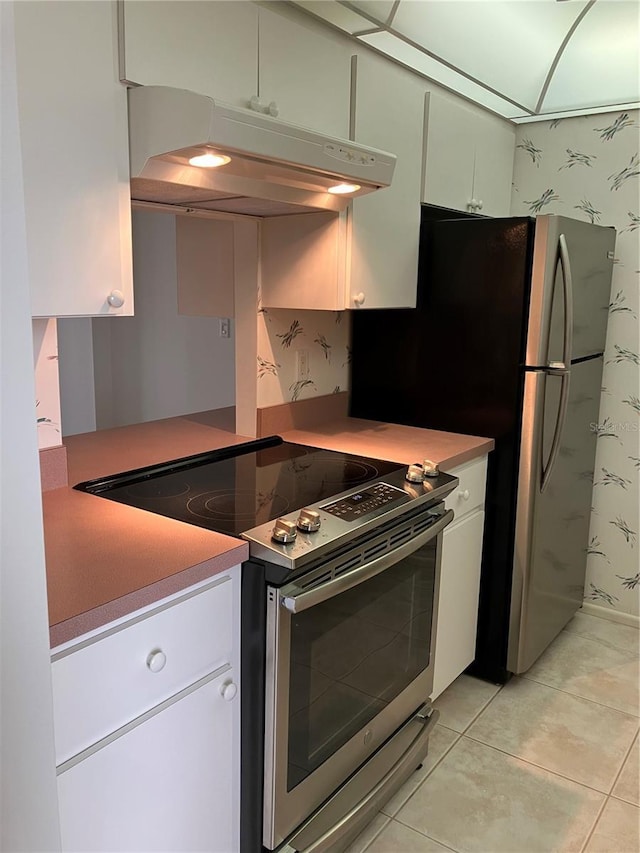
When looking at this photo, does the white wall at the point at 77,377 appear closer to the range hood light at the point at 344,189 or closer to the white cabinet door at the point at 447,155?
the white cabinet door at the point at 447,155

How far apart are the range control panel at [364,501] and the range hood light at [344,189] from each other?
0.81 m

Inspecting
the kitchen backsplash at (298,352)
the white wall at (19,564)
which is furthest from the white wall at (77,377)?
the white wall at (19,564)

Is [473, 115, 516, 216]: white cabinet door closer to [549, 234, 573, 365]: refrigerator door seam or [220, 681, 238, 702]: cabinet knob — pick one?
[549, 234, 573, 365]: refrigerator door seam

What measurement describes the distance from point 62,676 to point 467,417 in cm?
174

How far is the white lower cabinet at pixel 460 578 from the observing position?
7.56 ft

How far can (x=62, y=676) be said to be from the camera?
114 cm

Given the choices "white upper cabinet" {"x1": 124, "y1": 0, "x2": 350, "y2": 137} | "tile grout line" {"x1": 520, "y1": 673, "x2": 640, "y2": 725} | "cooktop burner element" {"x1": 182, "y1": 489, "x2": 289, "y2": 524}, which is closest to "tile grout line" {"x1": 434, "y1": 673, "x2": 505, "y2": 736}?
"tile grout line" {"x1": 520, "y1": 673, "x2": 640, "y2": 725}

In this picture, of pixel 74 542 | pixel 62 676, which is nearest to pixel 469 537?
pixel 74 542

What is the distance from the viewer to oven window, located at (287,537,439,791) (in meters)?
1.61

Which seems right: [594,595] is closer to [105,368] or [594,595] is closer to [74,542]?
[74,542]

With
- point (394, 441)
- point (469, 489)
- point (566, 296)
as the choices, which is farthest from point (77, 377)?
point (566, 296)

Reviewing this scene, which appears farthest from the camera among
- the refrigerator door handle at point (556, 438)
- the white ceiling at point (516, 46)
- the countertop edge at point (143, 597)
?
the refrigerator door handle at point (556, 438)

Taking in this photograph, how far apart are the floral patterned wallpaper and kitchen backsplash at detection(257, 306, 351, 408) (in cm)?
116

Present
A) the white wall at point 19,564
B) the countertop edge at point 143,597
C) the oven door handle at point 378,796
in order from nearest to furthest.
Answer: the white wall at point 19,564, the countertop edge at point 143,597, the oven door handle at point 378,796
